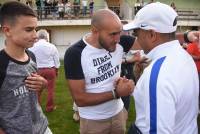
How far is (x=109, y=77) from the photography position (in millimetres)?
3850

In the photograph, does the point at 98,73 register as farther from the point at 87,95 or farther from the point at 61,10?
the point at 61,10

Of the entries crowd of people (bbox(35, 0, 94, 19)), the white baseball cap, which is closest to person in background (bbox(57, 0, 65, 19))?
crowd of people (bbox(35, 0, 94, 19))

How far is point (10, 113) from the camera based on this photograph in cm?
288

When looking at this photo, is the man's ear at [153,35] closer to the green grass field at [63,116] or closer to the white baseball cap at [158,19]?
the white baseball cap at [158,19]

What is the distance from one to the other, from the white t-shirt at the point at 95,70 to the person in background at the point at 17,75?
2.30ft

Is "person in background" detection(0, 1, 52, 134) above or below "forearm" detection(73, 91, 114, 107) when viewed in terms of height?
above

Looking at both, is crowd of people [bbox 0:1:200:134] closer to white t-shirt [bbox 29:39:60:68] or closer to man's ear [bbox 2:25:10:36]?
man's ear [bbox 2:25:10:36]

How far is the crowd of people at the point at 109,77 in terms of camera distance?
2.50m

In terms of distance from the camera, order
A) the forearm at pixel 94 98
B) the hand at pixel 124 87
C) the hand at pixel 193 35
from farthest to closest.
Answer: the hand at pixel 193 35 → the forearm at pixel 94 98 → the hand at pixel 124 87

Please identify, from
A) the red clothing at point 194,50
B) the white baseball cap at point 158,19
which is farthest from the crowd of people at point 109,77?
the red clothing at point 194,50

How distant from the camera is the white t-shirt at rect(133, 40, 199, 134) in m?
2.44

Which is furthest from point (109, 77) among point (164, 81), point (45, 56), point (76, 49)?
point (45, 56)

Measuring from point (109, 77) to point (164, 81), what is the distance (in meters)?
1.44

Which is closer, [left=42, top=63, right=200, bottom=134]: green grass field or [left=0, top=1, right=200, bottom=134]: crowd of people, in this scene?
[left=0, top=1, right=200, bottom=134]: crowd of people
